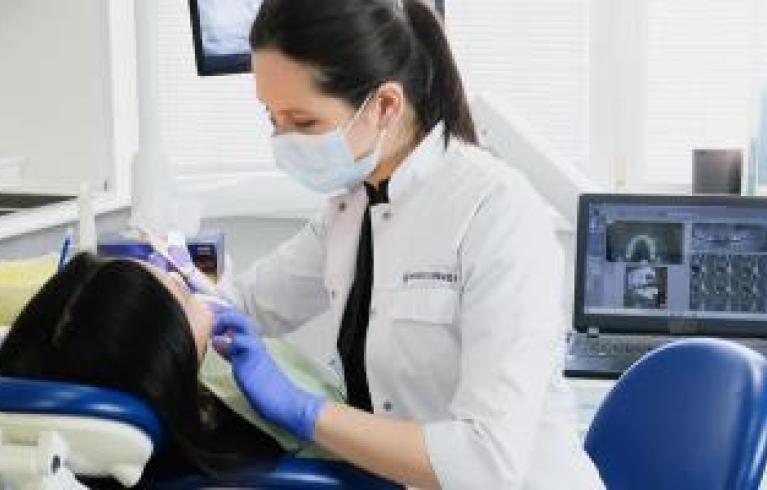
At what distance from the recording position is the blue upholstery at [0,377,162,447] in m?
0.99

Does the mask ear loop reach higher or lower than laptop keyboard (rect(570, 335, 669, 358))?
higher

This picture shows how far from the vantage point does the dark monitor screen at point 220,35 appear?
2.37 m

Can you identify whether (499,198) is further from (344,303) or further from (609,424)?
(609,424)

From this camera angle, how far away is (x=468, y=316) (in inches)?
48.9

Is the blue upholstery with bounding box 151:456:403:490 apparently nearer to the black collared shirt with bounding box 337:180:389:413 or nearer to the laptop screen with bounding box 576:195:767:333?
the black collared shirt with bounding box 337:180:389:413

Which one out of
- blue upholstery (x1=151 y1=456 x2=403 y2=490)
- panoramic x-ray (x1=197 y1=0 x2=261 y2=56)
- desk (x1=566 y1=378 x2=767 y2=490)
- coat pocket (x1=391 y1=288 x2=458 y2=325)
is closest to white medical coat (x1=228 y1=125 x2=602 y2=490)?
coat pocket (x1=391 y1=288 x2=458 y2=325)

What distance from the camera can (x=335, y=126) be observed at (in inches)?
52.4

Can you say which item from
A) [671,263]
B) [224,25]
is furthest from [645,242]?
[224,25]

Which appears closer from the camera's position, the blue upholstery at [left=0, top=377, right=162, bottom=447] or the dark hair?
the blue upholstery at [left=0, top=377, right=162, bottom=447]

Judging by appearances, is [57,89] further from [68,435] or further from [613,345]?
[68,435]

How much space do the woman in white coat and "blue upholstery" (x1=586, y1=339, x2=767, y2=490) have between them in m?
0.20

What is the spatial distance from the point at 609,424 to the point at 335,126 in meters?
0.68

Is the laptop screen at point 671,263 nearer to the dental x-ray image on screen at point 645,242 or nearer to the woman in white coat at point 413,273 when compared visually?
the dental x-ray image on screen at point 645,242

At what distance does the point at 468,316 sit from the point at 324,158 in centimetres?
29
